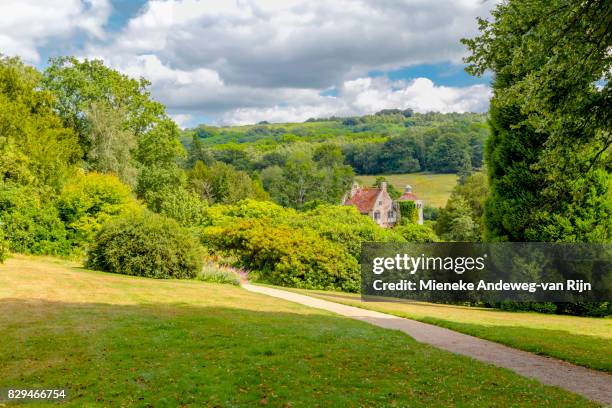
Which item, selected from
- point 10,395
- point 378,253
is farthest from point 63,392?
point 378,253

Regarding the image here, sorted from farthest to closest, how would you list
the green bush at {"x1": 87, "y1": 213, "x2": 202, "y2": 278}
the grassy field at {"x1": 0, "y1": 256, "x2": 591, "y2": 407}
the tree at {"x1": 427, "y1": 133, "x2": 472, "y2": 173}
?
the tree at {"x1": 427, "y1": 133, "x2": 472, "y2": 173} < the green bush at {"x1": 87, "y1": 213, "x2": 202, "y2": 278} < the grassy field at {"x1": 0, "y1": 256, "x2": 591, "y2": 407}

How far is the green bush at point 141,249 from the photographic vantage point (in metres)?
19.3

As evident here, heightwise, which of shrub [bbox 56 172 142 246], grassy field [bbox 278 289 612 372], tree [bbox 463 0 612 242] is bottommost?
grassy field [bbox 278 289 612 372]

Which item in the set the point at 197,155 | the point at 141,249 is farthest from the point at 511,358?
the point at 197,155

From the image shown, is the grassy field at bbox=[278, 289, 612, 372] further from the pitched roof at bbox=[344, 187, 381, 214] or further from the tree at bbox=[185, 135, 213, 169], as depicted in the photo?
the tree at bbox=[185, 135, 213, 169]

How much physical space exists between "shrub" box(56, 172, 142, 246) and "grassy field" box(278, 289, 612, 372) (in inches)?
607

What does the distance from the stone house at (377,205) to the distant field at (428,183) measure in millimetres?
14719

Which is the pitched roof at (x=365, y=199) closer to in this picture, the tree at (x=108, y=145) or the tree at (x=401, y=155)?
the tree at (x=108, y=145)

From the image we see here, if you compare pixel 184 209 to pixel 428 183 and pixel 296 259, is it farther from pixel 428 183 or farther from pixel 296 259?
pixel 428 183

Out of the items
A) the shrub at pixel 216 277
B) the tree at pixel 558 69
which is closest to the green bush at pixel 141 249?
the shrub at pixel 216 277

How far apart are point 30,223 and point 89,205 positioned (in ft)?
10.9

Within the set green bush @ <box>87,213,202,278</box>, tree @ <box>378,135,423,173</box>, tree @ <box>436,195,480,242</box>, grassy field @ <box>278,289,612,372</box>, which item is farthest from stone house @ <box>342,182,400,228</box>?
grassy field @ <box>278,289,612,372</box>

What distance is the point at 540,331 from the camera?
42.3 feet

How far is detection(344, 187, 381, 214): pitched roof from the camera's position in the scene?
73250 mm
